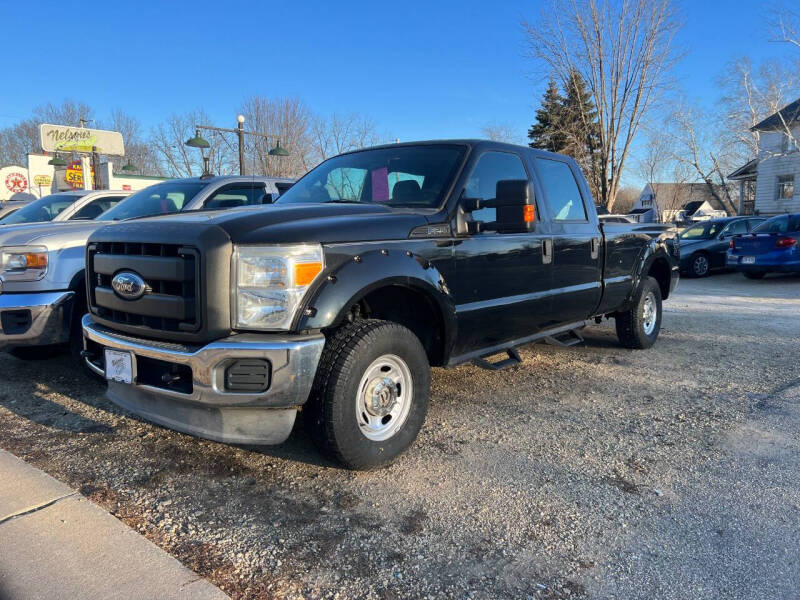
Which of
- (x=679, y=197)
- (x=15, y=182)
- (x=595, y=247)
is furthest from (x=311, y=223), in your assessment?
(x=679, y=197)

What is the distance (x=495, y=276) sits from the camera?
3830 mm

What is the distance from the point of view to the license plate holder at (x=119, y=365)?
115 inches

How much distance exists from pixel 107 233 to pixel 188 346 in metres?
0.99

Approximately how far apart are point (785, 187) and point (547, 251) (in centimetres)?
3158

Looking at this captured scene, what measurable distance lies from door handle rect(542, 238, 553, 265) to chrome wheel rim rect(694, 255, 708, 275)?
1224cm

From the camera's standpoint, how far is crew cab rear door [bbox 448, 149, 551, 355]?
3619 millimetres

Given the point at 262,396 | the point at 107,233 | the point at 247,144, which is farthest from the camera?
the point at 247,144

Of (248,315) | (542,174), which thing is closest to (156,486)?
(248,315)

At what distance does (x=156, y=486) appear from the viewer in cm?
298

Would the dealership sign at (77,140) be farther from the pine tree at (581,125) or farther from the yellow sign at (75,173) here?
the pine tree at (581,125)

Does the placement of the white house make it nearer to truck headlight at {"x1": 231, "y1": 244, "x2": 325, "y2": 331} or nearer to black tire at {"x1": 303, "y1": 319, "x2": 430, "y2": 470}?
black tire at {"x1": 303, "y1": 319, "x2": 430, "y2": 470}

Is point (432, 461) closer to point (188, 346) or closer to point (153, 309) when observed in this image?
point (188, 346)

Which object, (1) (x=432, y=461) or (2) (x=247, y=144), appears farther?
(2) (x=247, y=144)

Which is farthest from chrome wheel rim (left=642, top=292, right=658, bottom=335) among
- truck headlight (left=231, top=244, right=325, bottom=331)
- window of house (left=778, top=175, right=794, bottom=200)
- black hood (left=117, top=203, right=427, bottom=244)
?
window of house (left=778, top=175, right=794, bottom=200)
